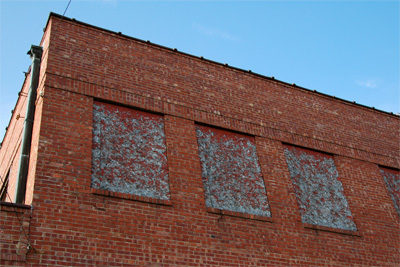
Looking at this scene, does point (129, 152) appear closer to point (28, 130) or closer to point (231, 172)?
point (28, 130)

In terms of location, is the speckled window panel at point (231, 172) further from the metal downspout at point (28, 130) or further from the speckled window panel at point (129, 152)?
the metal downspout at point (28, 130)

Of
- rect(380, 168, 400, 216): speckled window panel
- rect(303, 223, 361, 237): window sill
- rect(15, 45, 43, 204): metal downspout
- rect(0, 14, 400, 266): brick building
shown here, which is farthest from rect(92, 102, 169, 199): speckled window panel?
rect(380, 168, 400, 216): speckled window panel

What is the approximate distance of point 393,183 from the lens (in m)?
12.4

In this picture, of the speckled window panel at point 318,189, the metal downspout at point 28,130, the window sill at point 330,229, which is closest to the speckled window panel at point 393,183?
the speckled window panel at point 318,189

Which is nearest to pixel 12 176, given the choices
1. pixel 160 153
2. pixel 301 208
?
pixel 160 153

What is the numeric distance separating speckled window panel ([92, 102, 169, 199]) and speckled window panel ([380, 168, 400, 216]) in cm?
634

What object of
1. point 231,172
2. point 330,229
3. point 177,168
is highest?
point 231,172

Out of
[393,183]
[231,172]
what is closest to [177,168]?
[231,172]

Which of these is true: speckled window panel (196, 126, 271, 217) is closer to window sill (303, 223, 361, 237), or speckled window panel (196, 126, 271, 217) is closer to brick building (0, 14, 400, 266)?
brick building (0, 14, 400, 266)

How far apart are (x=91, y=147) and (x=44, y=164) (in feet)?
3.19

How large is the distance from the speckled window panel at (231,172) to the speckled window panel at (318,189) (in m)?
1.02

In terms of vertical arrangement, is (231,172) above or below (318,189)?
above

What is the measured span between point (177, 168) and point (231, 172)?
1.34 meters

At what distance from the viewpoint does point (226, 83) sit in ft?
38.4
